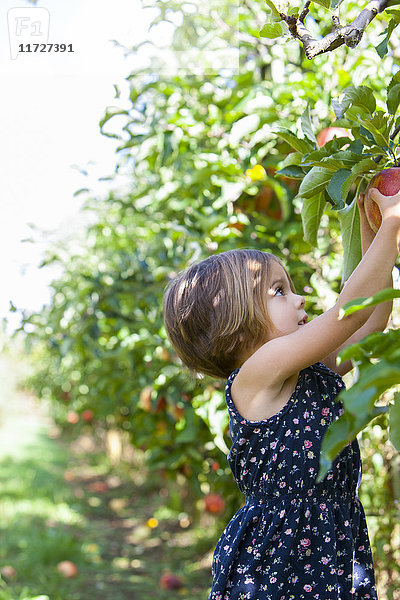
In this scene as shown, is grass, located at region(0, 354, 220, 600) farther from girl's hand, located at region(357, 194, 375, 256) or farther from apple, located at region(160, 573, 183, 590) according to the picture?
girl's hand, located at region(357, 194, 375, 256)

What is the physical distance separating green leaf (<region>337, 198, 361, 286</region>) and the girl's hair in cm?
16

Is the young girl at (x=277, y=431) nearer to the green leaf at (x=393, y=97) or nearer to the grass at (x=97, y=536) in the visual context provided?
the green leaf at (x=393, y=97)

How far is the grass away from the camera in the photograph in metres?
3.59

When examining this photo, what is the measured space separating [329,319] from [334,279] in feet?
2.41

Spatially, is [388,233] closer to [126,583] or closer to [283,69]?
[283,69]

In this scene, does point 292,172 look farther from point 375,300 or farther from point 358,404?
point 358,404

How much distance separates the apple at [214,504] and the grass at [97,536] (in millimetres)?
376

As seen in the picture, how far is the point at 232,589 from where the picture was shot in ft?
3.69

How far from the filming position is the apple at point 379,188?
95cm

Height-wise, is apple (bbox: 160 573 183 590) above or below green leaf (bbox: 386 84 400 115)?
below

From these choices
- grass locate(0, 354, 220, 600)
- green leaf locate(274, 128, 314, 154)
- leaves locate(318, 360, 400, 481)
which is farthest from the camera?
grass locate(0, 354, 220, 600)

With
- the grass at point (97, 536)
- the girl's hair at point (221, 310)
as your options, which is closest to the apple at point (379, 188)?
the girl's hair at point (221, 310)

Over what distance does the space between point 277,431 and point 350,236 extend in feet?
1.18

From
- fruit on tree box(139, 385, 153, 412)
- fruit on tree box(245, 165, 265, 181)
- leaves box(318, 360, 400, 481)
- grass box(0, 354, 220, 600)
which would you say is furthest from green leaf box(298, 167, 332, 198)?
grass box(0, 354, 220, 600)
